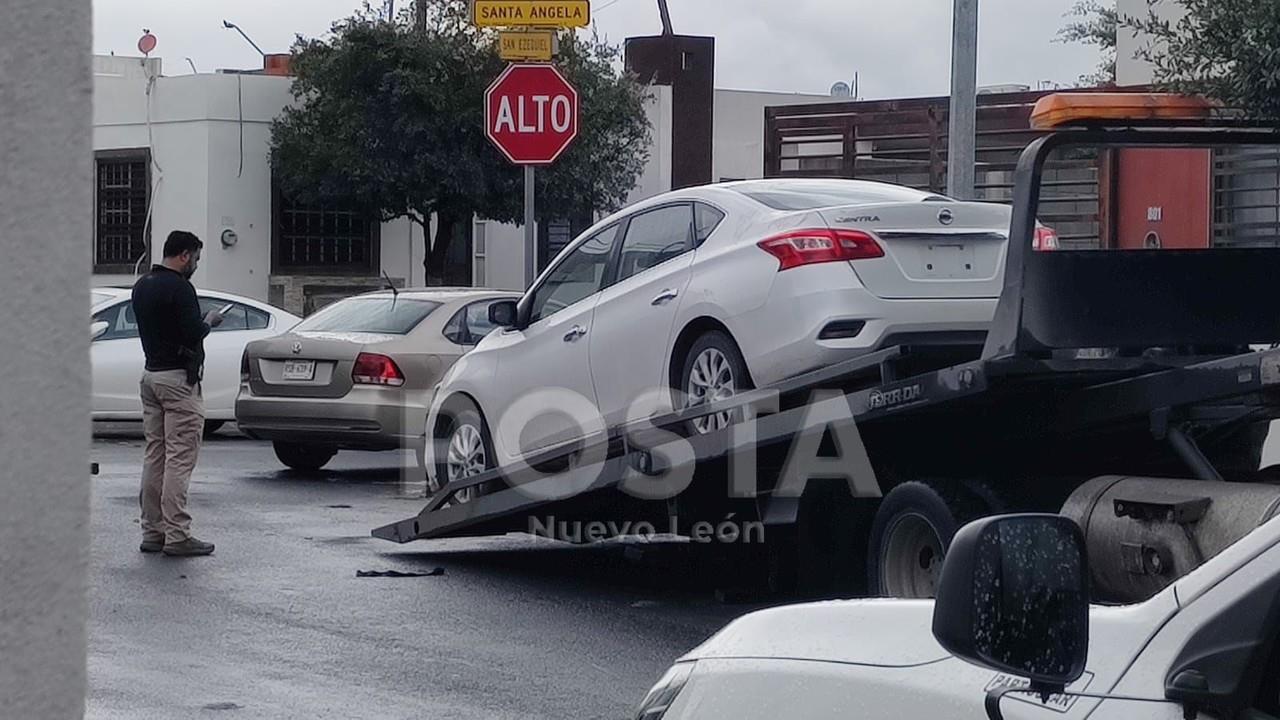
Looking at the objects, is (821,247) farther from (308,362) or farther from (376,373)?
(308,362)


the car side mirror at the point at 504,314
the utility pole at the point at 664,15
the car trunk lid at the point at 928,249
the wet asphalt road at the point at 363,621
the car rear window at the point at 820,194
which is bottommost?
the wet asphalt road at the point at 363,621

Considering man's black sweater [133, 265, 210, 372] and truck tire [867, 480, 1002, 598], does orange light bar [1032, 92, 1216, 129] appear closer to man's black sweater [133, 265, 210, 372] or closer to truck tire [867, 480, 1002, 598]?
truck tire [867, 480, 1002, 598]

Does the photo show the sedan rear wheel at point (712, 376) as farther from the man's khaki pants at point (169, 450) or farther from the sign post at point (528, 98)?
the sign post at point (528, 98)

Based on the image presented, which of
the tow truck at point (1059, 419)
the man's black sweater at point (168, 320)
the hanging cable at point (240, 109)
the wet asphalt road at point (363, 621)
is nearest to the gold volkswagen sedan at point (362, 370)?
the wet asphalt road at point (363, 621)

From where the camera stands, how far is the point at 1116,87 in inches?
852

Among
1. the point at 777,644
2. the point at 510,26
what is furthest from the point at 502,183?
the point at 777,644

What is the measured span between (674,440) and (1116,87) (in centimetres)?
1383

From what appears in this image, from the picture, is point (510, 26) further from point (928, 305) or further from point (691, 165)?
point (691, 165)

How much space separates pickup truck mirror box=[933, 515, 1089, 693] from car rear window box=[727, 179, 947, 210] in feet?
21.4

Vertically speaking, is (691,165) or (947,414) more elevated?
(691,165)

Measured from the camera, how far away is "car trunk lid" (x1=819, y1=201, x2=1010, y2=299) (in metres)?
8.70

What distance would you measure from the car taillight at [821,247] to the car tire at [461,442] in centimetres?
318

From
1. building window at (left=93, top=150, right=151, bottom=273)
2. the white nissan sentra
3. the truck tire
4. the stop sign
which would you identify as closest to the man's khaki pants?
the white nissan sentra

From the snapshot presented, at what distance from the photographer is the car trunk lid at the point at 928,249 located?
8.70 meters
